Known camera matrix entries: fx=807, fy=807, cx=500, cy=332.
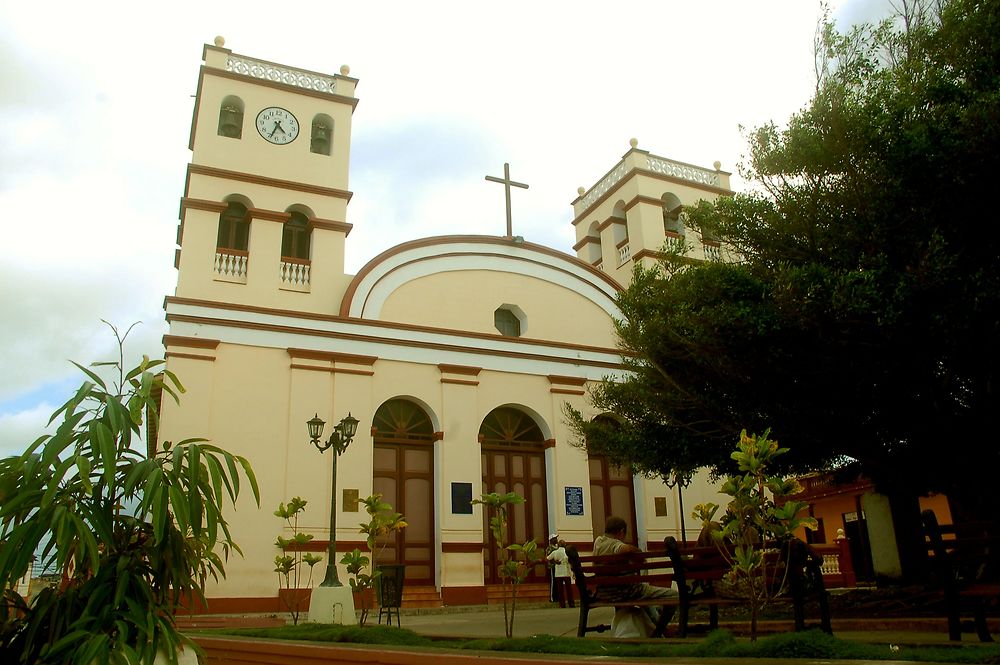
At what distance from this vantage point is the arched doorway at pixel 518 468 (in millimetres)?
16953

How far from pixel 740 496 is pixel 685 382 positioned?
6.18 metres

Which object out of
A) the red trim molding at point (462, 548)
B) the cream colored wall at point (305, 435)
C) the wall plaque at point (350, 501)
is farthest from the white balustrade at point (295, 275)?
the red trim molding at point (462, 548)

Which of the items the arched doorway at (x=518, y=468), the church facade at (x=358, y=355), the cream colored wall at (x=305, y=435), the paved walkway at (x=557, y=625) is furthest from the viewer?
the arched doorway at (x=518, y=468)

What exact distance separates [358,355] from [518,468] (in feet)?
14.0

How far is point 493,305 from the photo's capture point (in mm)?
18422

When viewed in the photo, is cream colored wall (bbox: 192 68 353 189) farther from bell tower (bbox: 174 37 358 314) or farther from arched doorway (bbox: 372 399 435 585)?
arched doorway (bbox: 372 399 435 585)

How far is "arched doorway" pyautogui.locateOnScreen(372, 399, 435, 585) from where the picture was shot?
621 inches

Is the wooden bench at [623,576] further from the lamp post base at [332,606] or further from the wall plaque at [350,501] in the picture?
the wall plaque at [350,501]

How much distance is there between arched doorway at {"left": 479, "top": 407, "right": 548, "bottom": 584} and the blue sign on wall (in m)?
0.55

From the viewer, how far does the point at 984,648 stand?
13.6ft

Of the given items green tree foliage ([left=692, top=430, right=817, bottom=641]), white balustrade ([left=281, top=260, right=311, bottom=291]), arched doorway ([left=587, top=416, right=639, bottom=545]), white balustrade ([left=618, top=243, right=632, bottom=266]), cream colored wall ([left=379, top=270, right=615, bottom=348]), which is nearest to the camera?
green tree foliage ([left=692, top=430, right=817, bottom=641])

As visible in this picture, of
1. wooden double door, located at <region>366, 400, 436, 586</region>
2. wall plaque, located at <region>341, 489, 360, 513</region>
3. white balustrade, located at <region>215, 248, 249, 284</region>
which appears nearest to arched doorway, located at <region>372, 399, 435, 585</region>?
wooden double door, located at <region>366, 400, 436, 586</region>

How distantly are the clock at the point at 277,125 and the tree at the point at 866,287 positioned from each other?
9893mm

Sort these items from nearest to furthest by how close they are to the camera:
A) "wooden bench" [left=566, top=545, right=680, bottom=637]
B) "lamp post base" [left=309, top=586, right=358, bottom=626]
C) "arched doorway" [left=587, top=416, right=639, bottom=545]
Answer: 1. "wooden bench" [left=566, top=545, right=680, bottom=637]
2. "lamp post base" [left=309, top=586, right=358, bottom=626]
3. "arched doorway" [left=587, top=416, right=639, bottom=545]
